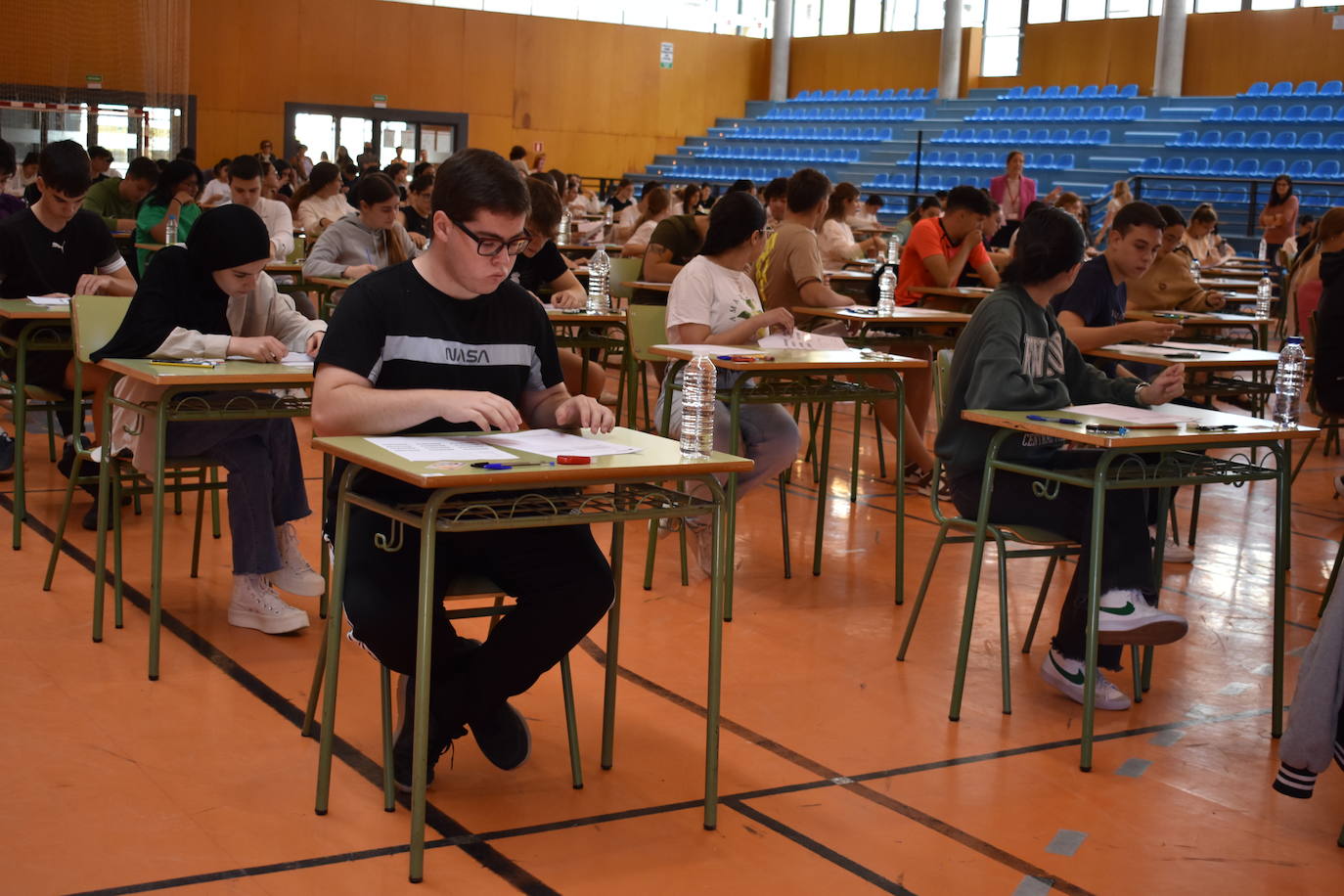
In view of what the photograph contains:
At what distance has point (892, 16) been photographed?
2566 centimetres

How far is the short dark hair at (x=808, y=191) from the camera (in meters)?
5.77

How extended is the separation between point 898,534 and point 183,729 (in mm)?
2250

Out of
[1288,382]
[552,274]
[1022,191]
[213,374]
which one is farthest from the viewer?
[1022,191]

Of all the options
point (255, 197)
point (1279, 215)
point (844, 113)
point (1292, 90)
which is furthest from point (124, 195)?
point (844, 113)

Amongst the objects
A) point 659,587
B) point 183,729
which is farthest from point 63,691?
point 659,587

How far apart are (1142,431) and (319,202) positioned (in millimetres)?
7851

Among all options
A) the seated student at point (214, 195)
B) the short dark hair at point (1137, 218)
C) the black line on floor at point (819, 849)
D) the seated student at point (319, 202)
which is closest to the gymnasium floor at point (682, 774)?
the black line on floor at point (819, 849)

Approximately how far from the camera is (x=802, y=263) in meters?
5.89

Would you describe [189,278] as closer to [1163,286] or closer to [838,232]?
[1163,286]

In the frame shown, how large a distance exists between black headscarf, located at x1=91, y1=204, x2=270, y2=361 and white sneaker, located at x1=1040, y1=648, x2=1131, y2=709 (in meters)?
2.30

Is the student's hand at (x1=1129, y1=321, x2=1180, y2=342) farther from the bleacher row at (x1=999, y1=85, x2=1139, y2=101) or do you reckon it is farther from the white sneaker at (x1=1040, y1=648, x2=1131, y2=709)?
the bleacher row at (x1=999, y1=85, x2=1139, y2=101)

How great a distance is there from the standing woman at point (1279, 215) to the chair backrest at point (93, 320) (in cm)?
1185

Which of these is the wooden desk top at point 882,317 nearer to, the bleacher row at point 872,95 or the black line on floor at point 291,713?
the black line on floor at point 291,713

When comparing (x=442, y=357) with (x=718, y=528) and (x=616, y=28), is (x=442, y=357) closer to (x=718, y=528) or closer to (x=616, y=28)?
(x=718, y=528)
